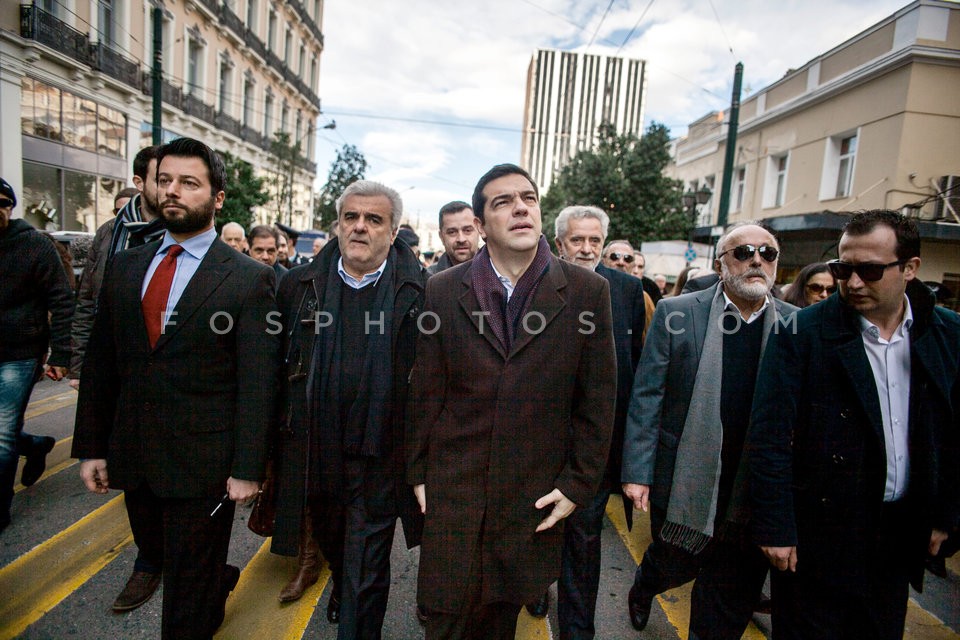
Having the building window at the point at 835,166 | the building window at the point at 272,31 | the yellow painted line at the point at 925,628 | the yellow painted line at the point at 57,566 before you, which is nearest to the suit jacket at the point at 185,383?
the yellow painted line at the point at 57,566

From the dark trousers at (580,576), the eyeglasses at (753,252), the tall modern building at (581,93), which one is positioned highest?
the tall modern building at (581,93)

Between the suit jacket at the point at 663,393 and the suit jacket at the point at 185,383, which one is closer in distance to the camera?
the suit jacket at the point at 185,383

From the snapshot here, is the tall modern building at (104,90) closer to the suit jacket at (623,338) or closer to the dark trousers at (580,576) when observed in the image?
the suit jacket at (623,338)

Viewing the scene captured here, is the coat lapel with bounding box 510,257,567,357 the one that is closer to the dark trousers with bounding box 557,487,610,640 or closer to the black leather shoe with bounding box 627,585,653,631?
the dark trousers with bounding box 557,487,610,640

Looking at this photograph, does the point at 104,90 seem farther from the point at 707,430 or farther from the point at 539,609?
the point at 707,430

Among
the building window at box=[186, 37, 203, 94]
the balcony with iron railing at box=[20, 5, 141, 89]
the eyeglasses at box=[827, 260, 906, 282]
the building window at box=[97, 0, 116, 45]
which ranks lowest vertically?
the eyeglasses at box=[827, 260, 906, 282]

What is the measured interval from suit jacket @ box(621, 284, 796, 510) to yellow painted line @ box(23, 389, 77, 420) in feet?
21.0

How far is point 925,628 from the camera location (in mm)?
3062

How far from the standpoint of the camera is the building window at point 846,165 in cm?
1429

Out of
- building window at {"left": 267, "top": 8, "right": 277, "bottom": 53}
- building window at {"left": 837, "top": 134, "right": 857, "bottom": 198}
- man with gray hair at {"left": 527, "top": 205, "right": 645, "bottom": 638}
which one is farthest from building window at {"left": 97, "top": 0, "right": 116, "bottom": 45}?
building window at {"left": 837, "top": 134, "right": 857, "bottom": 198}

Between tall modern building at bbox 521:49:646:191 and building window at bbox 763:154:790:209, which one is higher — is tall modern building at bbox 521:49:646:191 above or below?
above

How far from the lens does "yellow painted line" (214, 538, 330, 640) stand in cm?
273

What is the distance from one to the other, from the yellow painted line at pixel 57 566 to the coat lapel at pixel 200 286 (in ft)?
6.08

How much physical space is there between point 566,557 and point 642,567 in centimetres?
57
